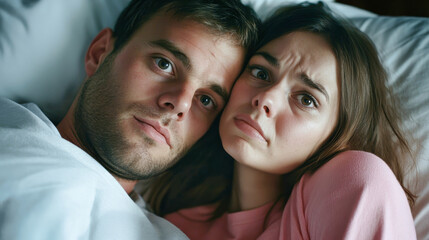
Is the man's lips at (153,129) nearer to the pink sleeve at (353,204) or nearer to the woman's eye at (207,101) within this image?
the woman's eye at (207,101)

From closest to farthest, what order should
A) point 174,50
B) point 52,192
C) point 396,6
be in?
point 52,192 → point 174,50 → point 396,6

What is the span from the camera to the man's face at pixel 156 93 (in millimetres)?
1015

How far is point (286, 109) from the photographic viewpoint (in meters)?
0.95

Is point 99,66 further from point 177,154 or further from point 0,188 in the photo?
point 0,188

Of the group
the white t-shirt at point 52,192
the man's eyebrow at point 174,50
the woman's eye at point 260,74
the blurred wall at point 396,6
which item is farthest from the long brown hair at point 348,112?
the blurred wall at point 396,6

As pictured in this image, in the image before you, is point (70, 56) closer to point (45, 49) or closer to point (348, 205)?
point (45, 49)

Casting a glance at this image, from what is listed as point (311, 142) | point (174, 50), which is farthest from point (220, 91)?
point (311, 142)

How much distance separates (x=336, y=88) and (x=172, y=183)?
0.64 meters

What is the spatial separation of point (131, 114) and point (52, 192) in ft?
1.02

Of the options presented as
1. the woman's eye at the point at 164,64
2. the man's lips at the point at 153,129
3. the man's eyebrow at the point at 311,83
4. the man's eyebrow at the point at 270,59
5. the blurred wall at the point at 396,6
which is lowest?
the man's lips at the point at 153,129

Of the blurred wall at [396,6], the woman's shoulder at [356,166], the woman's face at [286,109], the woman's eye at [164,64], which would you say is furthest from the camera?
the blurred wall at [396,6]

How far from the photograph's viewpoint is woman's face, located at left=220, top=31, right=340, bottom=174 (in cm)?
95

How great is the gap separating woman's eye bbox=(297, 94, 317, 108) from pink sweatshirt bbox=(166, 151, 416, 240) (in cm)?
14

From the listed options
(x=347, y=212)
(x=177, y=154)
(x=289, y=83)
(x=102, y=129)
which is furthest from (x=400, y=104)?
(x=102, y=129)
